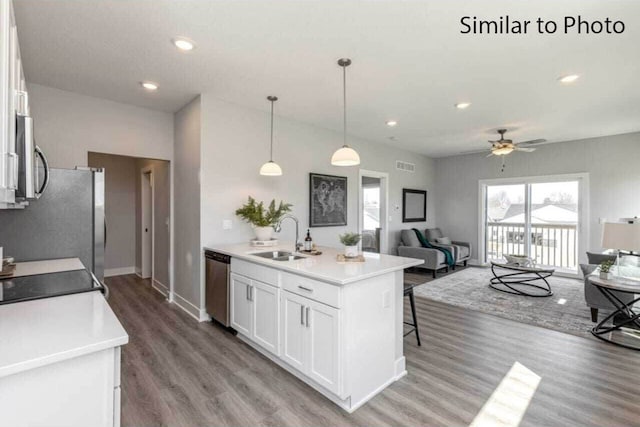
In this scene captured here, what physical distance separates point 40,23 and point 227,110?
184 cm

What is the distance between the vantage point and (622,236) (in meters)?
3.04

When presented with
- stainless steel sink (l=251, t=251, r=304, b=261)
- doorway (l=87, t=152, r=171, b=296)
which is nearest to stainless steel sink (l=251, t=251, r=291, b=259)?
stainless steel sink (l=251, t=251, r=304, b=261)

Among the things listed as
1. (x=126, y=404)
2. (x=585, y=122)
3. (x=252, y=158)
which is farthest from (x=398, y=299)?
(x=585, y=122)

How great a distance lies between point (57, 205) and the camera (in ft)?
8.41

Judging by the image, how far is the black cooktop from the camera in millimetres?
1511

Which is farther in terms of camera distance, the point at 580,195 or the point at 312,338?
the point at 580,195

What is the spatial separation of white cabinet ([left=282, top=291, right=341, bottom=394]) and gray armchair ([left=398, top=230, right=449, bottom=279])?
433 cm

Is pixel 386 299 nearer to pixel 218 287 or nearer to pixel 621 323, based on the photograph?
pixel 218 287

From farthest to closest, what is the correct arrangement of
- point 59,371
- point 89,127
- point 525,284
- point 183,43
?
point 525,284 < point 89,127 < point 183,43 < point 59,371

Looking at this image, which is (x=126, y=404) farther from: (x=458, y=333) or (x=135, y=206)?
(x=135, y=206)

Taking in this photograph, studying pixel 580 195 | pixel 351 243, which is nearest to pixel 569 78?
pixel 351 243

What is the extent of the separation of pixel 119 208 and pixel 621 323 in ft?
25.2

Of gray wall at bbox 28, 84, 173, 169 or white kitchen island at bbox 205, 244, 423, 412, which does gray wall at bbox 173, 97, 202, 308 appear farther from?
white kitchen island at bbox 205, 244, 423, 412

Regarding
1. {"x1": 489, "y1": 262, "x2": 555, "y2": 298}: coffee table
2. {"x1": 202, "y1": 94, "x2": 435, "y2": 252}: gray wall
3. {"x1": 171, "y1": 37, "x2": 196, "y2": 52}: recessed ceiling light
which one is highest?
{"x1": 171, "y1": 37, "x2": 196, "y2": 52}: recessed ceiling light
